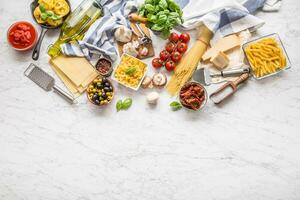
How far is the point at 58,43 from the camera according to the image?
1991 mm

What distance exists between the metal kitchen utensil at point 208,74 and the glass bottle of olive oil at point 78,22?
1.73 ft

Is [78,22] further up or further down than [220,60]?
further up

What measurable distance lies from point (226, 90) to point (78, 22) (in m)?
0.73

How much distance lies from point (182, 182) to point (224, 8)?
0.80 metres

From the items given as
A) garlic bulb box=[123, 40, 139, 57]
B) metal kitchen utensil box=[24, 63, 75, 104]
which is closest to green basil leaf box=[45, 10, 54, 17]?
metal kitchen utensil box=[24, 63, 75, 104]

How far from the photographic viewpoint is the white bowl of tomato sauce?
6.41 ft

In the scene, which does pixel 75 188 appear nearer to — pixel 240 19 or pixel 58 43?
pixel 58 43

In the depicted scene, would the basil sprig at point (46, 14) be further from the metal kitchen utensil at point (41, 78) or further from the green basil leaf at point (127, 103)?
the green basil leaf at point (127, 103)

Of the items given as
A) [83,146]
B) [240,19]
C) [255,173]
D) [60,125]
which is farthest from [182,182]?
[240,19]

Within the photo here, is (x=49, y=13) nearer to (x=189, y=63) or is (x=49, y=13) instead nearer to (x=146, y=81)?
(x=146, y=81)

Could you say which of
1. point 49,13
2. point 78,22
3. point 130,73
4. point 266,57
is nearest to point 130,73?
point 130,73

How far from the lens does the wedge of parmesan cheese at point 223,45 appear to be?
1.94 meters

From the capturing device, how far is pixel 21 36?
1953 millimetres

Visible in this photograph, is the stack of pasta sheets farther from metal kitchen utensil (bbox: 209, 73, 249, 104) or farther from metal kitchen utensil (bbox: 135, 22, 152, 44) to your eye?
metal kitchen utensil (bbox: 209, 73, 249, 104)
